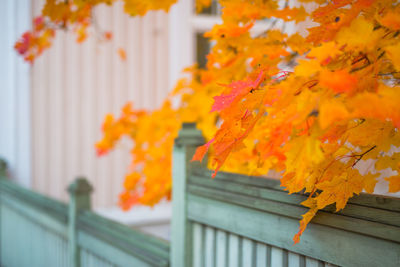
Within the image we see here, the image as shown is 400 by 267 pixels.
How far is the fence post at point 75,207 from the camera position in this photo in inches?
82.3

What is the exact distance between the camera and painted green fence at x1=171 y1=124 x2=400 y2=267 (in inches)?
30.8

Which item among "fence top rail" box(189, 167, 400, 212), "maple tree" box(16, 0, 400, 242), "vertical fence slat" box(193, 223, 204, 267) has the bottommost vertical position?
"vertical fence slat" box(193, 223, 204, 267)

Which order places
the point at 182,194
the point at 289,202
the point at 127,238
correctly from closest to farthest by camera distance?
1. the point at 289,202
2. the point at 182,194
3. the point at 127,238

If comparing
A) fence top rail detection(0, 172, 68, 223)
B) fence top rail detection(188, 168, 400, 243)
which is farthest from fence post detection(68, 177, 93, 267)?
fence top rail detection(188, 168, 400, 243)

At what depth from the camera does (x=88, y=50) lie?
3.96m

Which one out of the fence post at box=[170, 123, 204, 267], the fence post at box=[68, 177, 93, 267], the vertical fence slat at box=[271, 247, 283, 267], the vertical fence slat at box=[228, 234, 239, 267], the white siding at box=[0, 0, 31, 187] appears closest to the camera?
the vertical fence slat at box=[271, 247, 283, 267]

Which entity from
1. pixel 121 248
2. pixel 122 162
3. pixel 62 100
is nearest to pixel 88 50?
pixel 62 100

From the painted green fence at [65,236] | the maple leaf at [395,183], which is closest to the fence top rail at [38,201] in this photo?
the painted green fence at [65,236]

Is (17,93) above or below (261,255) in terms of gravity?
above

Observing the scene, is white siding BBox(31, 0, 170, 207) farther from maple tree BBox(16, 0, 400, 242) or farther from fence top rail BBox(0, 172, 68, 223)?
maple tree BBox(16, 0, 400, 242)

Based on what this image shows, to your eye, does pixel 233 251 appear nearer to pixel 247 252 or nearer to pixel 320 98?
pixel 247 252

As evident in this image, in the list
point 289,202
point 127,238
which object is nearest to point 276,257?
point 289,202

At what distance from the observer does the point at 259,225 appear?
3.44ft

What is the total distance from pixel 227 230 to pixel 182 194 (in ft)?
0.92
